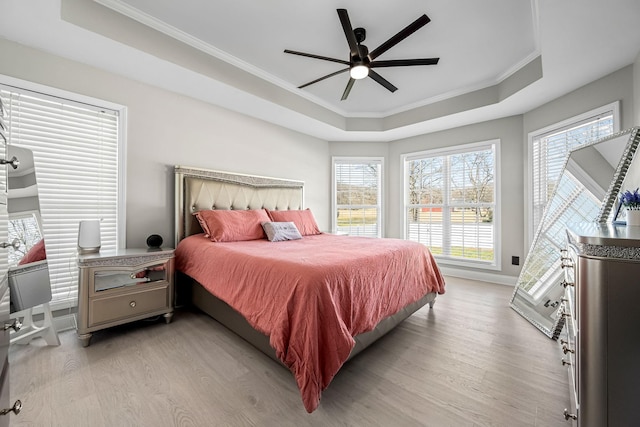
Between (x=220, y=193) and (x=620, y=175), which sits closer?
(x=620, y=175)

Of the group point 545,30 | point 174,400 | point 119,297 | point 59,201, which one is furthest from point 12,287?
point 545,30

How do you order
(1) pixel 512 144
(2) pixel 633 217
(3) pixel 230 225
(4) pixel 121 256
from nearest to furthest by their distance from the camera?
(2) pixel 633 217 → (4) pixel 121 256 → (3) pixel 230 225 → (1) pixel 512 144

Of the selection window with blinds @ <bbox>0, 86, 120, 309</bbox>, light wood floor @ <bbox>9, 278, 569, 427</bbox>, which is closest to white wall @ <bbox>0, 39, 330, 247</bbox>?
window with blinds @ <bbox>0, 86, 120, 309</bbox>

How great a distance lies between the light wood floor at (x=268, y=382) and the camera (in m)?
1.35

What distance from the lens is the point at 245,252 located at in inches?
82.4

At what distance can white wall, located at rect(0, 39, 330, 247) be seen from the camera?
2.28 meters

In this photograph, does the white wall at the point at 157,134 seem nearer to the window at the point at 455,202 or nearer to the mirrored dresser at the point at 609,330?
the window at the point at 455,202

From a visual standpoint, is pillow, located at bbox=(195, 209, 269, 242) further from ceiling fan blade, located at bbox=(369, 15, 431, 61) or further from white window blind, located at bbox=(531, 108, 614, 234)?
white window blind, located at bbox=(531, 108, 614, 234)

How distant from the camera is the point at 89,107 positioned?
98.7 inches

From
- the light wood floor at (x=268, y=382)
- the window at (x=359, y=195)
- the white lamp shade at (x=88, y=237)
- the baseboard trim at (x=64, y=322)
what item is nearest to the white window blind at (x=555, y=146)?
the light wood floor at (x=268, y=382)

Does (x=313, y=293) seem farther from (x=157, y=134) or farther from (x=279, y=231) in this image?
(x=157, y=134)

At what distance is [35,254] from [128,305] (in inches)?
28.8

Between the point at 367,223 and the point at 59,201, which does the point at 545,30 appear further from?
the point at 59,201

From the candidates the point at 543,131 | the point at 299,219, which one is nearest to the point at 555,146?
the point at 543,131
